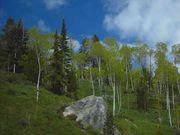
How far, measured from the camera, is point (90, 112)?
112 feet

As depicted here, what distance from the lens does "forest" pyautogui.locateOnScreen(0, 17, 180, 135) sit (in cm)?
3007

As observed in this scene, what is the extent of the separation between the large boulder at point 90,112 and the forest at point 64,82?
1.19 m

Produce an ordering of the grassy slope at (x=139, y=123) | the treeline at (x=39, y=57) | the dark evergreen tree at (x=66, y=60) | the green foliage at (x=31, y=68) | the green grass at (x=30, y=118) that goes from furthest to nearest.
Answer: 1. the green foliage at (x=31, y=68)
2. the dark evergreen tree at (x=66, y=60)
3. the treeline at (x=39, y=57)
4. the grassy slope at (x=139, y=123)
5. the green grass at (x=30, y=118)

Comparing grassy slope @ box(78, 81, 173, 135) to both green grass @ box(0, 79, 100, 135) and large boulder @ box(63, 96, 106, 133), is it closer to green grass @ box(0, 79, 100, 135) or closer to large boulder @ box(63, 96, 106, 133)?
large boulder @ box(63, 96, 106, 133)

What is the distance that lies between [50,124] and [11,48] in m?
34.2

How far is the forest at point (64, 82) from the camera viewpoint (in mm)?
30066

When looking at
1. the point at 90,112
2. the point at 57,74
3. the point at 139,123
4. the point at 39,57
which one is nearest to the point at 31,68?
the point at 39,57

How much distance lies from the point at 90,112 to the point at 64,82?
14129 millimetres

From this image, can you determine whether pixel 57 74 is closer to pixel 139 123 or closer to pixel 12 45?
pixel 139 123

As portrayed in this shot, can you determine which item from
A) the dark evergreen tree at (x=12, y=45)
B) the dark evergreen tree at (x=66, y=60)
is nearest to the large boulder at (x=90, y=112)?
the dark evergreen tree at (x=66, y=60)

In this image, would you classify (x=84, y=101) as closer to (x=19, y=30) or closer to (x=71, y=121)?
(x=71, y=121)

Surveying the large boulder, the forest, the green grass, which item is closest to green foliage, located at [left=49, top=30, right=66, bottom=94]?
the forest

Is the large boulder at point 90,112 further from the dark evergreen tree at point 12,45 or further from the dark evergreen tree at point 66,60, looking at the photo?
the dark evergreen tree at point 12,45

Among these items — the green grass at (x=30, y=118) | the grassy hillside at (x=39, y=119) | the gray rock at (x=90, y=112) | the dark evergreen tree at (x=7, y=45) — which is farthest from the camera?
the dark evergreen tree at (x=7, y=45)
